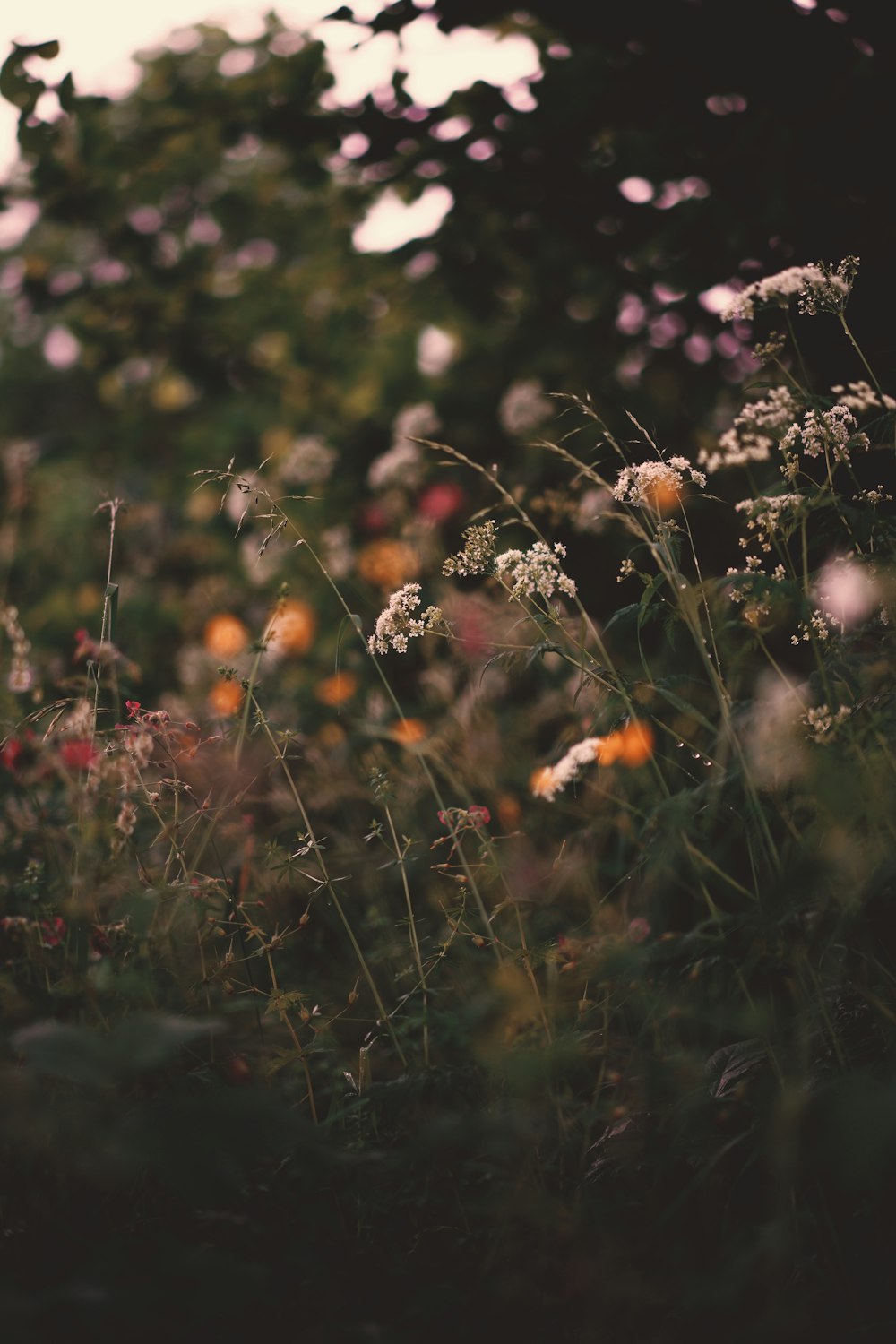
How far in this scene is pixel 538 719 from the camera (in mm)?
2465

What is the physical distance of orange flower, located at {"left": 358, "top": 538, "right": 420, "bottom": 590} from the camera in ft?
8.93

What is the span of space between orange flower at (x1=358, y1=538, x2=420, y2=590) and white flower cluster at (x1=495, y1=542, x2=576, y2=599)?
3.68 feet

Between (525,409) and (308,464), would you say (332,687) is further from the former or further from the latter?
(525,409)

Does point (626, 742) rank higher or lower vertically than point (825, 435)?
lower

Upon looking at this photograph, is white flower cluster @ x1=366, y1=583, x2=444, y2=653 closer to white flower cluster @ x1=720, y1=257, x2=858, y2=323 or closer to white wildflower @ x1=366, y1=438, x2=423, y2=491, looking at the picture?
white flower cluster @ x1=720, y1=257, x2=858, y2=323

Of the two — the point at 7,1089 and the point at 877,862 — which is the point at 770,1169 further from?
the point at 7,1089

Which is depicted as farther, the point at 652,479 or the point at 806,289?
the point at 806,289

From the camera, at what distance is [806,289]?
1471 millimetres

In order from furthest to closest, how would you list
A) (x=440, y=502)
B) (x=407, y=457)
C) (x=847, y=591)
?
(x=440, y=502) → (x=407, y=457) → (x=847, y=591)

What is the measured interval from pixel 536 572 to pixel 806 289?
58 centimetres

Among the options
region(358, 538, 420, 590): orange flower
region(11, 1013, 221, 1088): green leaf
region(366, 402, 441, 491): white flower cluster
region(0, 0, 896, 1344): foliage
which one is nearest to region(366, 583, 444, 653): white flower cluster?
region(0, 0, 896, 1344): foliage

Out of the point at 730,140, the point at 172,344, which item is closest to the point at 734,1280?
the point at 730,140

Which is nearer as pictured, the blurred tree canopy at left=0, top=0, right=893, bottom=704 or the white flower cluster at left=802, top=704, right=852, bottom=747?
the white flower cluster at left=802, top=704, right=852, bottom=747

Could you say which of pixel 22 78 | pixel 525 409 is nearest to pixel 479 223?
pixel 525 409
